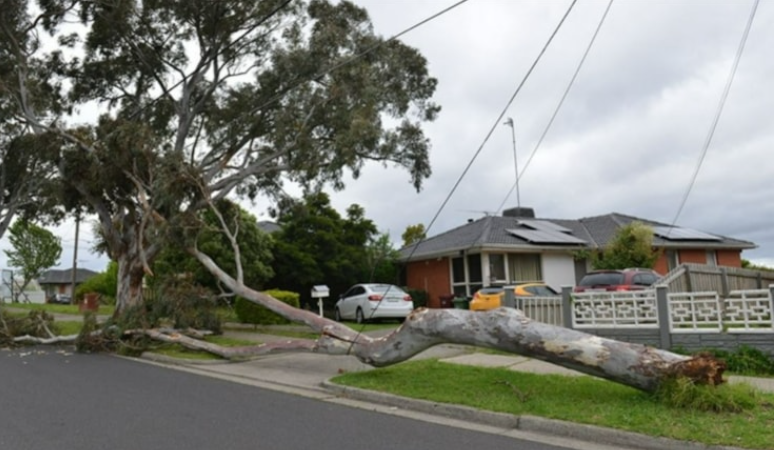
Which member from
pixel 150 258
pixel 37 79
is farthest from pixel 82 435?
pixel 37 79

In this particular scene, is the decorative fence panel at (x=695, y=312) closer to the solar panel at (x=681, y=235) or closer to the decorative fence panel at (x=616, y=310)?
the decorative fence panel at (x=616, y=310)

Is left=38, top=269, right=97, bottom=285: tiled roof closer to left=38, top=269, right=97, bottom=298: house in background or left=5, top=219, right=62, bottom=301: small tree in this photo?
left=38, top=269, right=97, bottom=298: house in background

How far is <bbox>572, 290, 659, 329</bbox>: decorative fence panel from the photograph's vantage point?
37.3 feet

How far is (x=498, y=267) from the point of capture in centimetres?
2456

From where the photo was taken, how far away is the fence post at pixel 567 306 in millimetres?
12586

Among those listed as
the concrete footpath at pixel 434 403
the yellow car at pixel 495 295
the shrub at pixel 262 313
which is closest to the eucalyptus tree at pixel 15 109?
the shrub at pixel 262 313

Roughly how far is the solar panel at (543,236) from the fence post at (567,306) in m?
12.5

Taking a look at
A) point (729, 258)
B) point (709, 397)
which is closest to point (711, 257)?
point (729, 258)

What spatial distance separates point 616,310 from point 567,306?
3.44 ft

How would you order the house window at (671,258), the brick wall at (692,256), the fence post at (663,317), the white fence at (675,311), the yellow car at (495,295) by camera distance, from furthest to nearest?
the brick wall at (692,256), the house window at (671,258), the yellow car at (495,295), the fence post at (663,317), the white fence at (675,311)

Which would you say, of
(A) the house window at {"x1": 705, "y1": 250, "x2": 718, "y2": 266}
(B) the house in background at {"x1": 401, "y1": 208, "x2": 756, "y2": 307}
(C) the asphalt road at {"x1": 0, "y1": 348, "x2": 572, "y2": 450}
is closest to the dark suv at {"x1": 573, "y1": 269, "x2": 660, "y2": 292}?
(B) the house in background at {"x1": 401, "y1": 208, "x2": 756, "y2": 307}

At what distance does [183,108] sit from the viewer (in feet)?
65.4

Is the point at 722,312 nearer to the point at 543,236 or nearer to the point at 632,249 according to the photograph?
the point at 632,249

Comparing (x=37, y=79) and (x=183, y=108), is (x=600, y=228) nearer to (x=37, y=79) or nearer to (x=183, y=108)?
(x=183, y=108)
